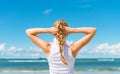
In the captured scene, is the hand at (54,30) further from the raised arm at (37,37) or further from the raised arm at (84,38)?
the raised arm at (84,38)

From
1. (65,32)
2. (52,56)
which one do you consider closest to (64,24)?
(65,32)

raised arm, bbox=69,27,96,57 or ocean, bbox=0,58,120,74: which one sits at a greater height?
ocean, bbox=0,58,120,74

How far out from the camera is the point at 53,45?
140 inches

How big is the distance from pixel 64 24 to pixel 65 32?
0.25ft

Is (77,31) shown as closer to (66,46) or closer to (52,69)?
(66,46)

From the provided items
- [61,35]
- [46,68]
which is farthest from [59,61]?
[46,68]

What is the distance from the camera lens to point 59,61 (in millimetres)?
3535

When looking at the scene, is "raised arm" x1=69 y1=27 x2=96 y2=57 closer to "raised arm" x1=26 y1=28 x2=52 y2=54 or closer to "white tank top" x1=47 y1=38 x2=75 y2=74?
"white tank top" x1=47 y1=38 x2=75 y2=74

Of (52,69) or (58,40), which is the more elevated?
(58,40)

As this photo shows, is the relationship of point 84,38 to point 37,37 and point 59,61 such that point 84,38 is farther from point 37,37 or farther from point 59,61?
point 37,37

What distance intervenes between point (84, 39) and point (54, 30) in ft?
0.98

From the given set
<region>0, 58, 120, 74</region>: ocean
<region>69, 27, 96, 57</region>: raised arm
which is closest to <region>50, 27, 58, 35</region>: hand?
<region>69, 27, 96, 57</region>: raised arm

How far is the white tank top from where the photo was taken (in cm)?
351

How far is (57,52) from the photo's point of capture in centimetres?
353
